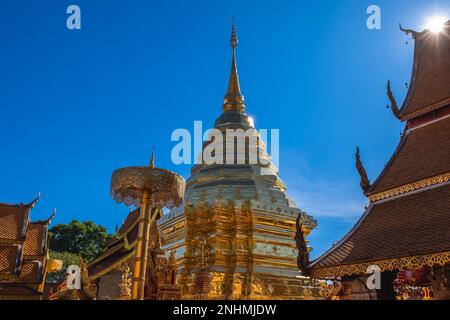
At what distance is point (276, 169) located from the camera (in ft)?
71.4

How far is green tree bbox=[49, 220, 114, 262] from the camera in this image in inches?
1636

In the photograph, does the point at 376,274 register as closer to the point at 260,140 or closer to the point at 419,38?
the point at 419,38

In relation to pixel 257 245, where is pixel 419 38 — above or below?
above

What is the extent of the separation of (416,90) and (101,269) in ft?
42.2

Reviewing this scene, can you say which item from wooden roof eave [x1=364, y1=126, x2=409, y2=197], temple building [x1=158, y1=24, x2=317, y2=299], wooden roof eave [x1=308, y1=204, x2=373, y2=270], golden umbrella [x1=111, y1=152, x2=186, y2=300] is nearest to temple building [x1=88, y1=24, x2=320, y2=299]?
temple building [x1=158, y1=24, x2=317, y2=299]

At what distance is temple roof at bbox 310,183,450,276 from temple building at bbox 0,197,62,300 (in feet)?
50.5

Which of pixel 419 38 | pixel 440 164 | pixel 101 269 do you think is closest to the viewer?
pixel 440 164

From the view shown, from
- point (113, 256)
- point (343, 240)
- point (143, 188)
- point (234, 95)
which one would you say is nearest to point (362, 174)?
point (343, 240)

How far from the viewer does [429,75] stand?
1113 centimetres

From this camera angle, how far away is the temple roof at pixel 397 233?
7.57 metres

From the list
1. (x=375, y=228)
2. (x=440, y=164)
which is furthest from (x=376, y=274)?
(x=440, y=164)

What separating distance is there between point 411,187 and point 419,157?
0.95 metres

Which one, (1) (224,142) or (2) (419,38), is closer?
(2) (419,38)

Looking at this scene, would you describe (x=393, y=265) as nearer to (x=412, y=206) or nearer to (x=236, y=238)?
(x=412, y=206)
